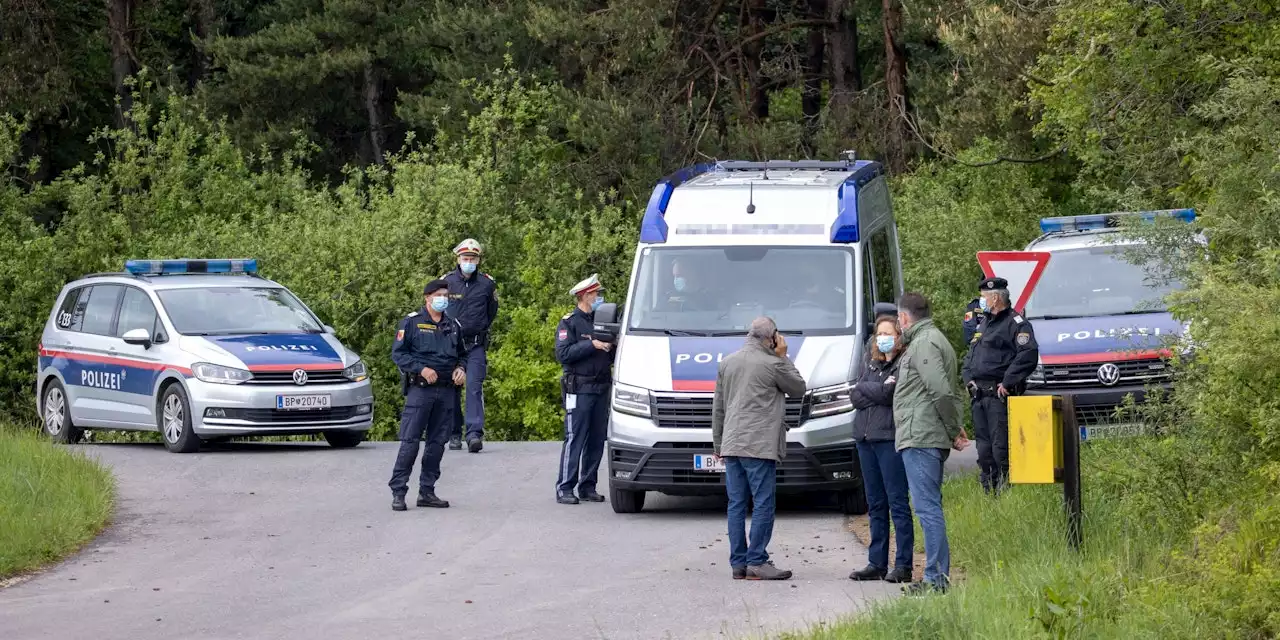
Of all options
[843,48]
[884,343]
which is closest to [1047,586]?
[884,343]

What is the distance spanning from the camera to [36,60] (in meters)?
38.5

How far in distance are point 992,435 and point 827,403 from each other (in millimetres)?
1337

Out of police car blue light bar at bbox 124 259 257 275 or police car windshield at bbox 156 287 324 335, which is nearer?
police car windshield at bbox 156 287 324 335

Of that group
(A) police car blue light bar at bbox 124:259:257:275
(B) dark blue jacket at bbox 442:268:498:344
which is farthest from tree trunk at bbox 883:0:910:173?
(B) dark blue jacket at bbox 442:268:498:344

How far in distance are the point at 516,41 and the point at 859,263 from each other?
22894 millimetres

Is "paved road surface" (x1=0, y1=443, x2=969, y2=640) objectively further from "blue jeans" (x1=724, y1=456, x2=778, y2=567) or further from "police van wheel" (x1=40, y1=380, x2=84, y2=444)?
"police van wheel" (x1=40, y1=380, x2=84, y2=444)

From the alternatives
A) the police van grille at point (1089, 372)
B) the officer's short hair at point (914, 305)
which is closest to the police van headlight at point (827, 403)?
the officer's short hair at point (914, 305)

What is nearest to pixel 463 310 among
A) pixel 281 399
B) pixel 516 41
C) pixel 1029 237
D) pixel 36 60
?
pixel 281 399

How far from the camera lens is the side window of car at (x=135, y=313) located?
19.0m

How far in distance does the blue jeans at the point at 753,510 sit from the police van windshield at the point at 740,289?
3.06 m

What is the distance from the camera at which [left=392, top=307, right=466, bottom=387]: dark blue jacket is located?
1392 cm

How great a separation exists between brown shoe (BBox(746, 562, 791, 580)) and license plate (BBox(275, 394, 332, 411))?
8275 millimetres

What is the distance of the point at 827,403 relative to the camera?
13.3 metres

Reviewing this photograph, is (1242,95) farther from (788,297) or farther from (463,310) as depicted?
(463,310)
